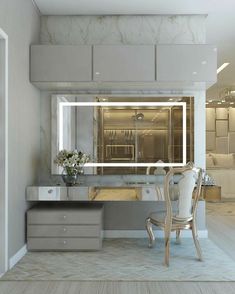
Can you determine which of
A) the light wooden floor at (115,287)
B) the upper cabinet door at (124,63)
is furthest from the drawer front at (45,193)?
the upper cabinet door at (124,63)

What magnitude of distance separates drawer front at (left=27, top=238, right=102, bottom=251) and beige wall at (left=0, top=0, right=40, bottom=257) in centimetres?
16

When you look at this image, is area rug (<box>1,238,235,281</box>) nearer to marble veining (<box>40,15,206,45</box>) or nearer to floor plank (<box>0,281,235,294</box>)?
floor plank (<box>0,281,235,294</box>)

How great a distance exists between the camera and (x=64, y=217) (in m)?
4.38

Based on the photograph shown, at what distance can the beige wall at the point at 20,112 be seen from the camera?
→ 3834mm

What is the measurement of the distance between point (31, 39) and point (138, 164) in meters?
2.05

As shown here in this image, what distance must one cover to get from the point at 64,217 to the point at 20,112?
1240 millimetres

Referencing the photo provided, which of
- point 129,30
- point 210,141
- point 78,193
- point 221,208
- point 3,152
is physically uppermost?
point 129,30

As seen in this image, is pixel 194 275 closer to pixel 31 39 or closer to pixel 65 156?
pixel 65 156

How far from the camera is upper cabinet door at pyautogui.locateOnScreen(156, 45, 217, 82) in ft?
15.5

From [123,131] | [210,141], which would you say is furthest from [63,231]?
[210,141]

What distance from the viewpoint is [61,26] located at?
5230 mm

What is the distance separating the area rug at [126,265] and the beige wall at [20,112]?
13.2 inches

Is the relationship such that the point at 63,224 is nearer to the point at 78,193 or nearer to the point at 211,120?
the point at 78,193

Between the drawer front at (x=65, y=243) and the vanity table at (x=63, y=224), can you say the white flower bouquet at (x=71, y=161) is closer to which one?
the vanity table at (x=63, y=224)
